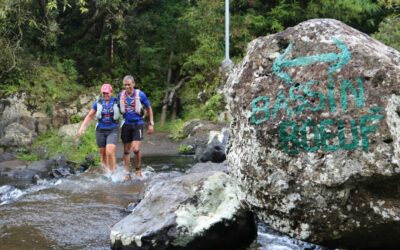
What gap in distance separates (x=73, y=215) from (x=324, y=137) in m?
3.43

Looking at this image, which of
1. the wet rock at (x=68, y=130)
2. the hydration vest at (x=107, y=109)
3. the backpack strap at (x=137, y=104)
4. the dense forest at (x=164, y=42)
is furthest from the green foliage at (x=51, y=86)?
the backpack strap at (x=137, y=104)

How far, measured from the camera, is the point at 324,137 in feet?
15.3

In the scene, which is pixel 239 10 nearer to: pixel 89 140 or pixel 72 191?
pixel 89 140

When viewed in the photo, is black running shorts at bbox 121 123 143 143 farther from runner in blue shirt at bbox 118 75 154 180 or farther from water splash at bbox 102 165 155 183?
water splash at bbox 102 165 155 183

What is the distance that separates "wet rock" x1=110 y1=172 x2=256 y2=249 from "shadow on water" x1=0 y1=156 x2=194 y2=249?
0.55 meters

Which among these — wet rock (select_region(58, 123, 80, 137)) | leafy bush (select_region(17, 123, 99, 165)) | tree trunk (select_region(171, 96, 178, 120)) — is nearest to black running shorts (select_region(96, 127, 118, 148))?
leafy bush (select_region(17, 123, 99, 165))

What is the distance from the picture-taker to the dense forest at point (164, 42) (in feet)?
56.7

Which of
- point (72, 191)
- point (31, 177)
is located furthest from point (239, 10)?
point (72, 191)

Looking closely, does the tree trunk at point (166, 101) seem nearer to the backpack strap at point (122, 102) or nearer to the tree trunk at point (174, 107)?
the tree trunk at point (174, 107)

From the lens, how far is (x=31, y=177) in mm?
10234

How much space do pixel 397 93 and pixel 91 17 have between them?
16.8 m

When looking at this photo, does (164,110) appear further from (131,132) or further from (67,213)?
(67,213)

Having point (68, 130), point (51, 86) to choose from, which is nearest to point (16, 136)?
point (68, 130)

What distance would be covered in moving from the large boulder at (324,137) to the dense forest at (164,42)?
443 inches
